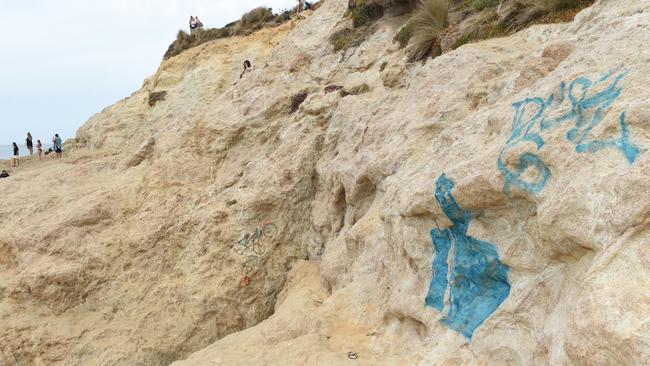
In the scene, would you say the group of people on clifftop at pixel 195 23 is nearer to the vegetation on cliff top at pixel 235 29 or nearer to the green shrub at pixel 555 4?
the vegetation on cliff top at pixel 235 29

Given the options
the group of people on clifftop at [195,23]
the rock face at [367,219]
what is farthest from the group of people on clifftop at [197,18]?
the rock face at [367,219]

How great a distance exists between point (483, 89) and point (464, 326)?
3.76 metres

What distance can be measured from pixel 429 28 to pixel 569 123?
22.8 ft

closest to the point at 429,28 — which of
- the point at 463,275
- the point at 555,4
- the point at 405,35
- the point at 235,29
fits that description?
the point at 405,35

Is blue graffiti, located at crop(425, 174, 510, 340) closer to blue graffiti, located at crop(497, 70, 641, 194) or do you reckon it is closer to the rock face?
the rock face

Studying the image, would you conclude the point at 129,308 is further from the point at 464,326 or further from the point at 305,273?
the point at 464,326

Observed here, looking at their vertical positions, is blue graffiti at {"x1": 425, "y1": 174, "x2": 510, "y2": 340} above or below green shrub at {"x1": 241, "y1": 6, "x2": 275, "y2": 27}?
below

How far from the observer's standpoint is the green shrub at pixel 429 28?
34.7ft

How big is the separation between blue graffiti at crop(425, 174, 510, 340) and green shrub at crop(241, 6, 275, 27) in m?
19.7

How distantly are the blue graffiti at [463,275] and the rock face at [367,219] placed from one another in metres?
0.02

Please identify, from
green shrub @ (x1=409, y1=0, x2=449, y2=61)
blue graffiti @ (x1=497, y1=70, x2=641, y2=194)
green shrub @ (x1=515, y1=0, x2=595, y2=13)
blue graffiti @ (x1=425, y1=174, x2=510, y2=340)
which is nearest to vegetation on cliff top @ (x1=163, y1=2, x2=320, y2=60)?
green shrub @ (x1=409, y1=0, x2=449, y2=61)

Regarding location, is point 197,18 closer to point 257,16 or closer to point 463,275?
point 257,16

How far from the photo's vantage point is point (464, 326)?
486 cm

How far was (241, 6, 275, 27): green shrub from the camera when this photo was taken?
76.1 ft
